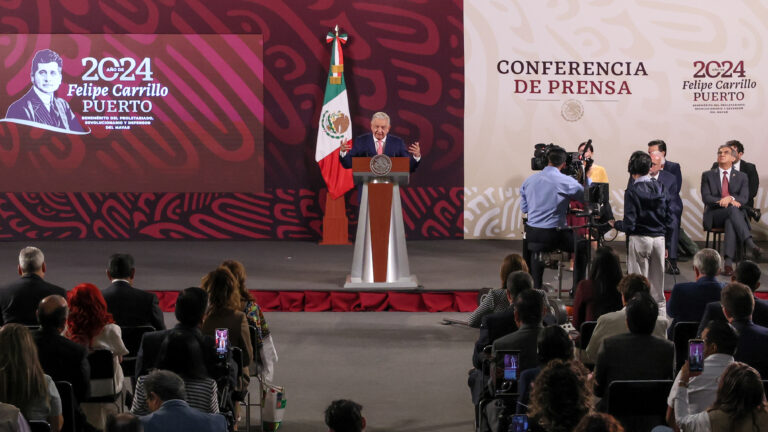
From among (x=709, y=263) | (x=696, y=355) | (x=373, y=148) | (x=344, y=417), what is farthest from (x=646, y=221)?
(x=344, y=417)

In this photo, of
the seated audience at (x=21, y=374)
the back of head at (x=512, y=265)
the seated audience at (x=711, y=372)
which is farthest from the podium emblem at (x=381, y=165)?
the seated audience at (x=21, y=374)

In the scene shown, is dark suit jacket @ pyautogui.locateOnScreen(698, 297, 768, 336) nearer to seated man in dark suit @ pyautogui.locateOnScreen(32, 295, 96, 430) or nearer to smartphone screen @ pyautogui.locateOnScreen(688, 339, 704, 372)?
smartphone screen @ pyautogui.locateOnScreen(688, 339, 704, 372)

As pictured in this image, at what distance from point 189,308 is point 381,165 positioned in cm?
405

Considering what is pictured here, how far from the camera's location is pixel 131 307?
566cm

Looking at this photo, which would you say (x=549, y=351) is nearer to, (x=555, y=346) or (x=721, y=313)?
(x=555, y=346)

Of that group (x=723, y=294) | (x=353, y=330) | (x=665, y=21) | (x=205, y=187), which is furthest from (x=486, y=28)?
(x=723, y=294)

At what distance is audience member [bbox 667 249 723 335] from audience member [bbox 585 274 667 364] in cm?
51

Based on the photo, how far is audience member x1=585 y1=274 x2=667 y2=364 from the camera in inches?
206

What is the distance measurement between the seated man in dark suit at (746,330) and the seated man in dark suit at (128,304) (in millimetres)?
2944

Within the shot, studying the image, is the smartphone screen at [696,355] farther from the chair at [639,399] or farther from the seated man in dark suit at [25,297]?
the seated man in dark suit at [25,297]

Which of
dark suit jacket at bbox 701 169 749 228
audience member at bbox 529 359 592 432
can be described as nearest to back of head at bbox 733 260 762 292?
audience member at bbox 529 359 592 432

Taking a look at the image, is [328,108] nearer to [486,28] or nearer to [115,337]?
[486,28]

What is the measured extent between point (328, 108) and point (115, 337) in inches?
269

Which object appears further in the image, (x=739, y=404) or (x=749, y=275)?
(x=749, y=275)
